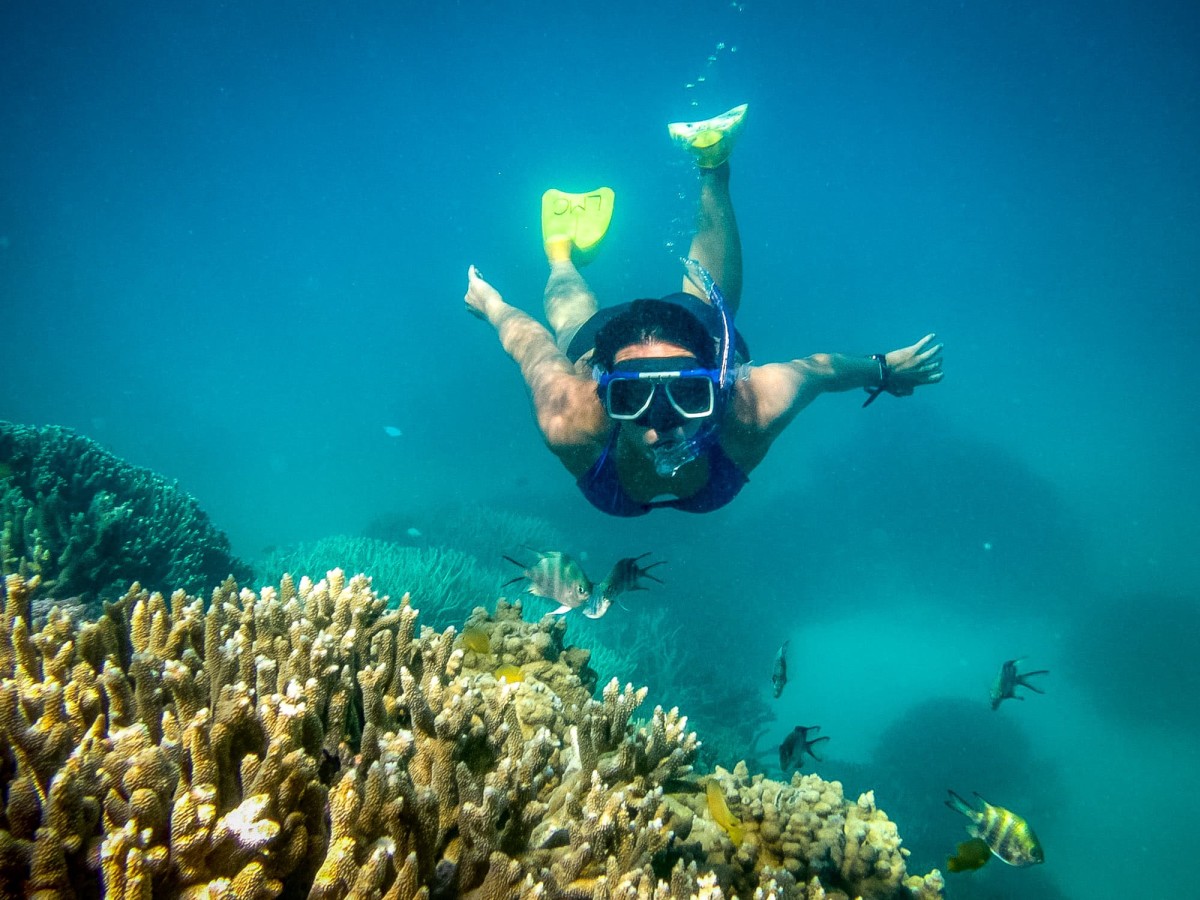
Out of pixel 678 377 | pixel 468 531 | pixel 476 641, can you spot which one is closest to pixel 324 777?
pixel 476 641

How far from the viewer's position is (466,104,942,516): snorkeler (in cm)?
413

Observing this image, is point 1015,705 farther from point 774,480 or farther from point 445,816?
point 445,816

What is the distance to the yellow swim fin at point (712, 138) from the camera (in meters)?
6.41

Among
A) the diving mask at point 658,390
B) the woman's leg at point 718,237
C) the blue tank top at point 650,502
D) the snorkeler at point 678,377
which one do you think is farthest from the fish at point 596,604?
the woman's leg at point 718,237

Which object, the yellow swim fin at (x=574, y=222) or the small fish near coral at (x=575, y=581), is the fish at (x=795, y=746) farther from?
the yellow swim fin at (x=574, y=222)

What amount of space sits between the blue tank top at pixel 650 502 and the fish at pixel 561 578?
851 mm

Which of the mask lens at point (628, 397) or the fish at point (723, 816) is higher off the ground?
the mask lens at point (628, 397)

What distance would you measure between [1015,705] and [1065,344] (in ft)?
136

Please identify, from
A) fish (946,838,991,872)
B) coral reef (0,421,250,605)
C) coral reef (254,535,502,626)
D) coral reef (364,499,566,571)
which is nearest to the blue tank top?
fish (946,838,991,872)

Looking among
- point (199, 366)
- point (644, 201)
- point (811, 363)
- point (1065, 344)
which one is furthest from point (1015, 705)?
point (199, 366)

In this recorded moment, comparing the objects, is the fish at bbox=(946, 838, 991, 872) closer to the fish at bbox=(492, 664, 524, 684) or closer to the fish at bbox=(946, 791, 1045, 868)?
the fish at bbox=(946, 791, 1045, 868)

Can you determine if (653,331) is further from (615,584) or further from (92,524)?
(92,524)

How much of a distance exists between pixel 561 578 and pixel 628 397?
1416mm

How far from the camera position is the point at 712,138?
251 inches
